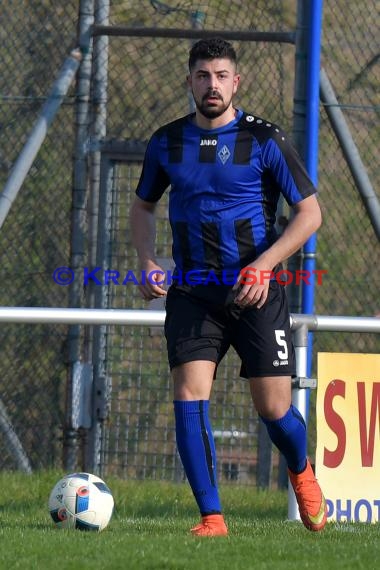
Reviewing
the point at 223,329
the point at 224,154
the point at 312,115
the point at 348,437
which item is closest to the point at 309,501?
the point at 223,329

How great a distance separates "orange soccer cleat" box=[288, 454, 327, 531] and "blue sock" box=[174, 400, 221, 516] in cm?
51

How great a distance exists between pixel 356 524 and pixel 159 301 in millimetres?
2298

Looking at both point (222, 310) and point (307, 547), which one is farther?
point (222, 310)

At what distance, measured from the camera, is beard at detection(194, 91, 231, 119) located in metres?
5.59

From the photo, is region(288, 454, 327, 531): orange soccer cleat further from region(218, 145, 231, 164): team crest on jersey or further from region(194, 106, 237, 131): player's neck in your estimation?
region(194, 106, 237, 131): player's neck

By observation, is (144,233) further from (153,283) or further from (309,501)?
(309,501)

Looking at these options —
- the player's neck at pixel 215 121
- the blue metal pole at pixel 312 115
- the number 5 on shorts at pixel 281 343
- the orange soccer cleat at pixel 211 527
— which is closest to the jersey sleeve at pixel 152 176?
the player's neck at pixel 215 121

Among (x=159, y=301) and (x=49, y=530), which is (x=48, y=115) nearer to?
(x=159, y=301)

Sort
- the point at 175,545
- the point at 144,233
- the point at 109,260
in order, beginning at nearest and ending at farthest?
1. the point at 175,545
2. the point at 144,233
3. the point at 109,260

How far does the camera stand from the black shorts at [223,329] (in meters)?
5.66

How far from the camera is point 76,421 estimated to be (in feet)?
29.1

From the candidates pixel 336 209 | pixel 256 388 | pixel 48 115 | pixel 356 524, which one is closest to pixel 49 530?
pixel 256 388

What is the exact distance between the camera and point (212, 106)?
5605 millimetres

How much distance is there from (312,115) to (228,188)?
2403 millimetres
